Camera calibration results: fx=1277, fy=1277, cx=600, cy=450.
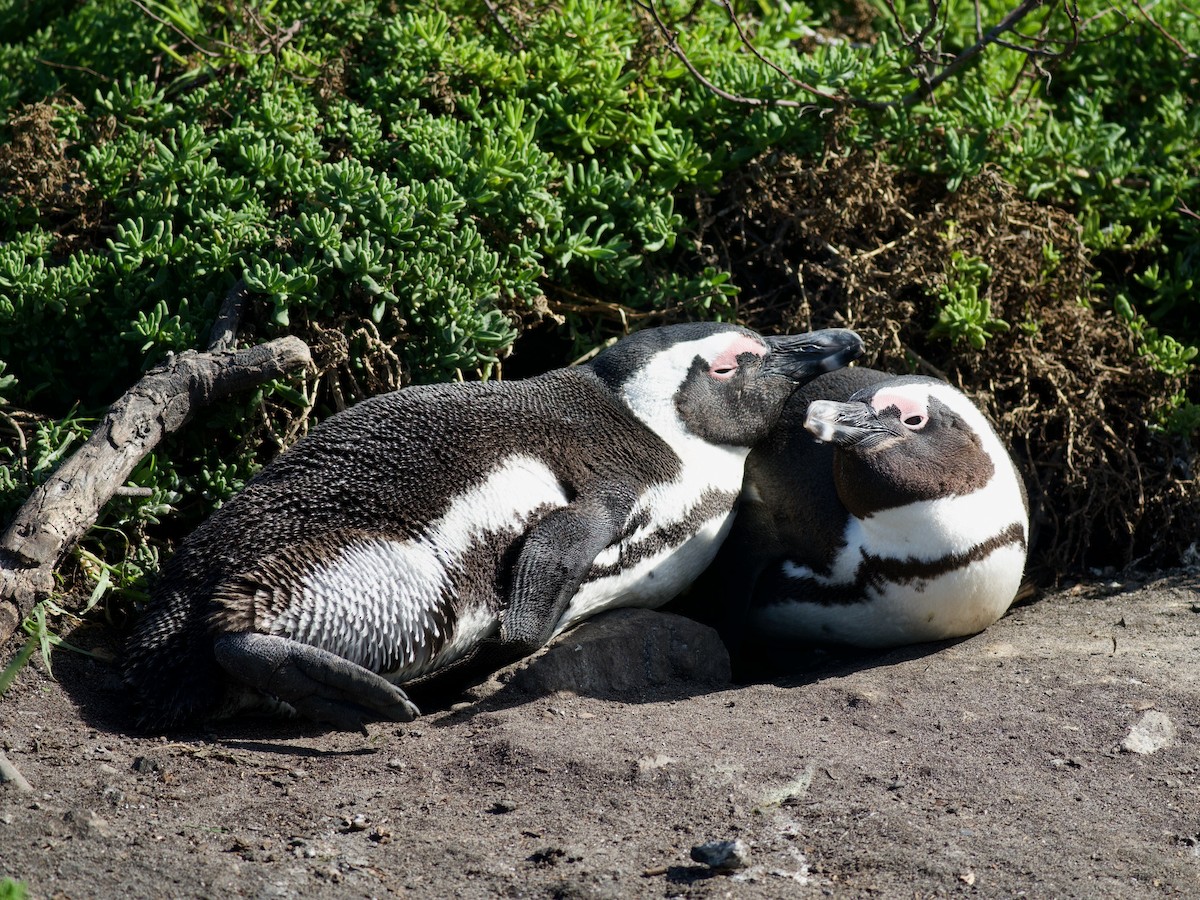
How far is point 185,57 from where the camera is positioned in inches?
176

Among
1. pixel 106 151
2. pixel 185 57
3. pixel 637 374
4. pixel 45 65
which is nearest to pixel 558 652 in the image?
pixel 637 374

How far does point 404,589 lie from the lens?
2.95 m

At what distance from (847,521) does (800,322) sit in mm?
917

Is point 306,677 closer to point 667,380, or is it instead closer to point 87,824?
point 87,824

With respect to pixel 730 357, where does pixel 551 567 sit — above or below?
below

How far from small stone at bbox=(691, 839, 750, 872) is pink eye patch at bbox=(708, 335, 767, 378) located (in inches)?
66.5

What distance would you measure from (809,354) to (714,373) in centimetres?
32

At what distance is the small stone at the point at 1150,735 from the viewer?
2666mm

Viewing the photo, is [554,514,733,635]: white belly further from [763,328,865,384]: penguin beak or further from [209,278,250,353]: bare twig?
[209,278,250,353]: bare twig

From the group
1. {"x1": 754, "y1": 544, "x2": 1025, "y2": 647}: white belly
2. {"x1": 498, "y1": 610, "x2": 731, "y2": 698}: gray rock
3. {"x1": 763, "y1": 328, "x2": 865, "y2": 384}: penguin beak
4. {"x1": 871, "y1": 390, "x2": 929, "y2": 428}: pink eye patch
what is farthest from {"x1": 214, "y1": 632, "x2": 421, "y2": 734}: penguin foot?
{"x1": 763, "y1": 328, "x2": 865, "y2": 384}: penguin beak

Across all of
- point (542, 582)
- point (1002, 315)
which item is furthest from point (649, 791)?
point (1002, 315)

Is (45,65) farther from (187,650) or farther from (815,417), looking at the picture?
(815,417)

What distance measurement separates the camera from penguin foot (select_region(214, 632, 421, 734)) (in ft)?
8.90

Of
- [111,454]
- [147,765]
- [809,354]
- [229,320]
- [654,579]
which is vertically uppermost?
[229,320]
